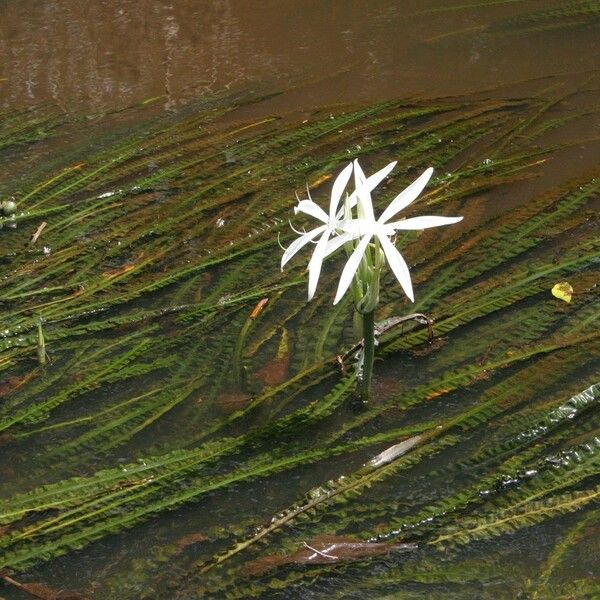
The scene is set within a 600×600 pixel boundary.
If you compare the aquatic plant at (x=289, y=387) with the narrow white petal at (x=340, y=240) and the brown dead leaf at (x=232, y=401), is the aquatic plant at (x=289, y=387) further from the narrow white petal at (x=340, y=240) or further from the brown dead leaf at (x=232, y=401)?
the narrow white petal at (x=340, y=240)

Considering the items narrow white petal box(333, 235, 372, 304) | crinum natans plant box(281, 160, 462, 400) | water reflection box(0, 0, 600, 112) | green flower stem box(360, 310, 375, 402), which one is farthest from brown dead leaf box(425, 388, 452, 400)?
water reflection box(0, 0, 600, 112)

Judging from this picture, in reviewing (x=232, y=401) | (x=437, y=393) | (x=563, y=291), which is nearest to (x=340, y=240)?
(x=437, y=393)

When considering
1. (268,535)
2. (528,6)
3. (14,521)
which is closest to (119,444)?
(14,521)

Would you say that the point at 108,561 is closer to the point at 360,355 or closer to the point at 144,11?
the point at 360,355

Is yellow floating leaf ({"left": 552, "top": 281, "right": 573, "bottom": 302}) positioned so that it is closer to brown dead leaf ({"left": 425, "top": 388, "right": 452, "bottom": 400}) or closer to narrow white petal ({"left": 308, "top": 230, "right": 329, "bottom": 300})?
brown dead leaf ({"left": 425, "top": 388, "right": 452, "bottom": 400})

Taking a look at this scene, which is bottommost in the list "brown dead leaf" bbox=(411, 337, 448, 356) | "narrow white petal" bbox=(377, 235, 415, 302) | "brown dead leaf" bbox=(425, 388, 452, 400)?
"brown dead leaf" bbox=(425, 388, 452, 400)

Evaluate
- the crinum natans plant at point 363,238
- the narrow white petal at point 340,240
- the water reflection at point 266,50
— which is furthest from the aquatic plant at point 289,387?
the water reflection at point 266,50

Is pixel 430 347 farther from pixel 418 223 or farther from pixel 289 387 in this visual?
pixel 418 223
